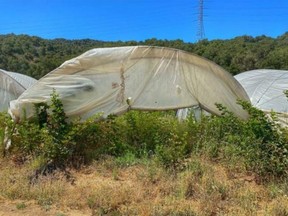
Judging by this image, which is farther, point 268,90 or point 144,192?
point 268,90

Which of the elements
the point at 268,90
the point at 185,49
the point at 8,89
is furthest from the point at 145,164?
the point at 185,49

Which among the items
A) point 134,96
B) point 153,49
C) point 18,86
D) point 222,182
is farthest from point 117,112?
point 18,86

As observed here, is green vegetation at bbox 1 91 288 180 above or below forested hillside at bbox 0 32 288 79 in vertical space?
below

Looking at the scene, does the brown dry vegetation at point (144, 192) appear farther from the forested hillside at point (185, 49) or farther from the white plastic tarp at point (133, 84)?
the forested hillside at point (185, 49)

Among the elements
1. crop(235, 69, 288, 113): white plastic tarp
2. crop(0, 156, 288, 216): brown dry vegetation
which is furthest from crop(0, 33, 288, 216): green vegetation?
crop(235, 69, 288, 113): white plastic tarp

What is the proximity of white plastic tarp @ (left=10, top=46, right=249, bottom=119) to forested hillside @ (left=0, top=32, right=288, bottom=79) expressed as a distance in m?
28.1

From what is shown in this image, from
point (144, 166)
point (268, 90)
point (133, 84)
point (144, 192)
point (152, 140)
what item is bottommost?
point (144, 192)

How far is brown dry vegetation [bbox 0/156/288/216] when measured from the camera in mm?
5246

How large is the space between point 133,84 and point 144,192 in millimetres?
3491

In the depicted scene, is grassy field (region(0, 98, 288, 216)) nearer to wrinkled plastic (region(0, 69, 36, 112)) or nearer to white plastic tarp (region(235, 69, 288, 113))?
white plastic tarp (region(235, 69, 288, 113))

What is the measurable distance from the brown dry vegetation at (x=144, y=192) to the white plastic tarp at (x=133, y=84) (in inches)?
69.2

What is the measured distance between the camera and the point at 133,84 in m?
8.87

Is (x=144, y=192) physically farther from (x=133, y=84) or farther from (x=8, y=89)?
(x=8, y=89)

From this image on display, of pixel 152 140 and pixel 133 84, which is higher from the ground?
pixel 133 84
